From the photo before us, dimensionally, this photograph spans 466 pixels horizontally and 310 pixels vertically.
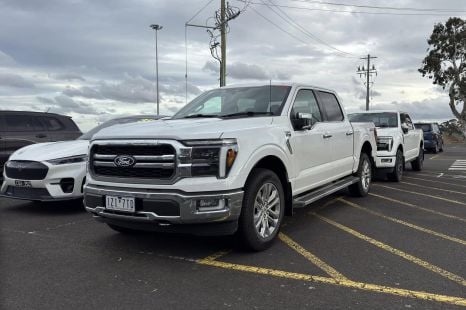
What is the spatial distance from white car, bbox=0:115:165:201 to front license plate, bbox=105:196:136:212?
257cm

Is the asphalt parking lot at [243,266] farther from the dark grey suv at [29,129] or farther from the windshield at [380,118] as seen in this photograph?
the windshield at [380,118]

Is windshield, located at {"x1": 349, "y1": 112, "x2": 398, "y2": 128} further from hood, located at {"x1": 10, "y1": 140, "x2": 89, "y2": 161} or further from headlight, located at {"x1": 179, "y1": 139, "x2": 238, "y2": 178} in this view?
headlight, located at {"x1": 179, "y1": 139, "x2": 238, "y2": 178}

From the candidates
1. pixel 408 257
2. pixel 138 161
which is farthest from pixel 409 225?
pixel 138 161

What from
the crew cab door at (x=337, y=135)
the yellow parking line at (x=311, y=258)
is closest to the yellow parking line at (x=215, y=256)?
the yellow parking line at (x=311, y=258)

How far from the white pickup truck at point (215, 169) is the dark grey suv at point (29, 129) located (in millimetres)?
5995

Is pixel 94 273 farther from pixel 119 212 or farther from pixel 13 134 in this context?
pixel 13 134

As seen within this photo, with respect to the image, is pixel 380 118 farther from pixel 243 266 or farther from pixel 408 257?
pixel 243 266

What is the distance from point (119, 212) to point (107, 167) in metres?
0.53

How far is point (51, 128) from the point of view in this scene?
429 inches

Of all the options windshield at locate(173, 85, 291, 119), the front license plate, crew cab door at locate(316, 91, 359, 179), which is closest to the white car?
windshield at locate(173, 85, 291, 119)

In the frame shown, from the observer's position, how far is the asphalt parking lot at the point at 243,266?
358 cm

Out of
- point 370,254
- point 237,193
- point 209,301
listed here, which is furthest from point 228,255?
point 370,254

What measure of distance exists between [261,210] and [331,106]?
2.95 metres

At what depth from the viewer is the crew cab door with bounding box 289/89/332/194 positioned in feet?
18.1
